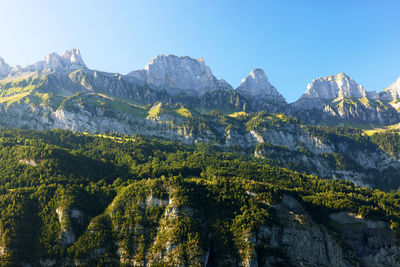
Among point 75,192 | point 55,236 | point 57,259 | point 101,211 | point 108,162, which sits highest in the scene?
point 108,162

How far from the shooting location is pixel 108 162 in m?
174

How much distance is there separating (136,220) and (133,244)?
10405mm

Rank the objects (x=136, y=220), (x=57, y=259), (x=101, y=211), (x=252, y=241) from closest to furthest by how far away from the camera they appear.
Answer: (x=57, y=259) < (x=252, y=241) < (x=136, y=220) < (x=101, y=211)

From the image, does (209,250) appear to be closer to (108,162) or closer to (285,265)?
(285,265)

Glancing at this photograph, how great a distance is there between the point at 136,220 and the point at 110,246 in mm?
13849

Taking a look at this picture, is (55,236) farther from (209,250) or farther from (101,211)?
(209,250)

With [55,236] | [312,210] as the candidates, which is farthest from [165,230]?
[312,210]

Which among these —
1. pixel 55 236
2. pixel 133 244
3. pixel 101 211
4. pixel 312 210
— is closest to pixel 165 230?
pixel 133 244

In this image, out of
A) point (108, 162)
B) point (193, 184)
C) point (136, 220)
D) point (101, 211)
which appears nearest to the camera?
point (136, 220)

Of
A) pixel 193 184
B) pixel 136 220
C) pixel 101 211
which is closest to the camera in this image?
pixel 136 220

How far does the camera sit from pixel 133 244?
360ft

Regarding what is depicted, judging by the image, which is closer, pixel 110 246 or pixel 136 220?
pixel 110 246

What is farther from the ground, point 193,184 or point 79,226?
point 193,184

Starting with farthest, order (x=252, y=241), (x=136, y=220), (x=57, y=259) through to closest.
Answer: (x=136, y=220), (x=252, y=241), (x=57, y=259)
